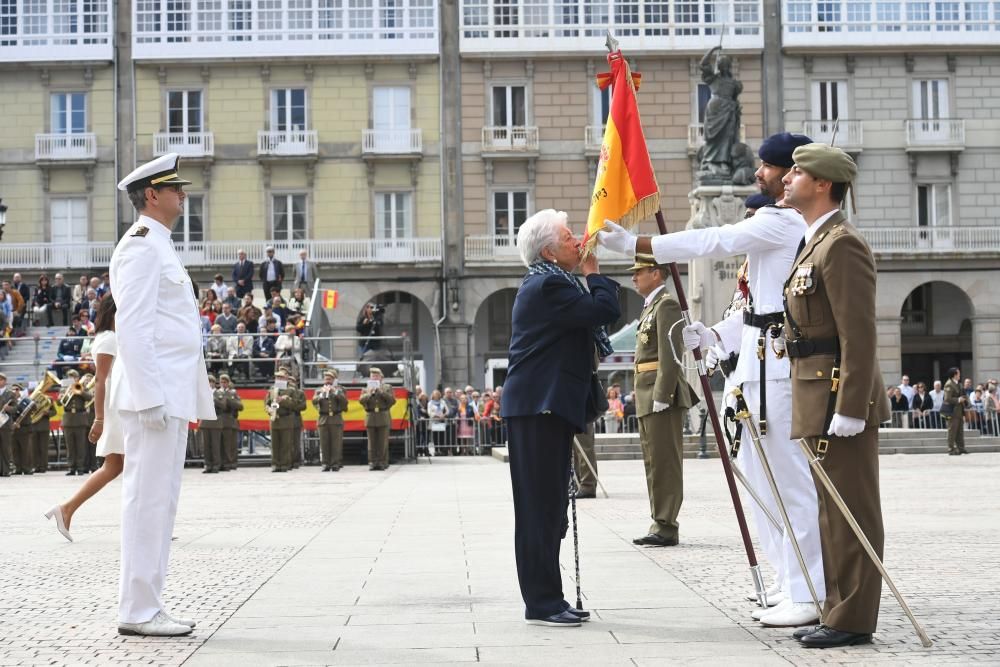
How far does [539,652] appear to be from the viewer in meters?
5.91

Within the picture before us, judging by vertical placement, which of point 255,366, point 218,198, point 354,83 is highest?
point 354,83

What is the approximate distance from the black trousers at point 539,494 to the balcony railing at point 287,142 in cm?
3614

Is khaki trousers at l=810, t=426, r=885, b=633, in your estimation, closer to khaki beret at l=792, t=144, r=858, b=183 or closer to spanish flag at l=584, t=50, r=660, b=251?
khaki beret at l=792, t=144, r=858, b=183

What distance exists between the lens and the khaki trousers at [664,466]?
33.2 feet

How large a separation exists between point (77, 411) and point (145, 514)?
1955cm

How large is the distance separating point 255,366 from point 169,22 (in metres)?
18.6

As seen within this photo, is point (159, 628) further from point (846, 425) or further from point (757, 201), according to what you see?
point (757, 201)

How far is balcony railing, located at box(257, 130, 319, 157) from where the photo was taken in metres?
42.2

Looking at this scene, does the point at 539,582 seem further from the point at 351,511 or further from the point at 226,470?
the point at 226,470

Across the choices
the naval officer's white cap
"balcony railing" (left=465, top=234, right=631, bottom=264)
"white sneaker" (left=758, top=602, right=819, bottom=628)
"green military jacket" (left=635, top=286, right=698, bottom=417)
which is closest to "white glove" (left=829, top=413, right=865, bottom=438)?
"white sneaker" (left=758, top=602, right=819, bottom=628)

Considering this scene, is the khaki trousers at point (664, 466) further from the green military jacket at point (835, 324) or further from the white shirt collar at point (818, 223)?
the white shirt collar at point (818, 223)

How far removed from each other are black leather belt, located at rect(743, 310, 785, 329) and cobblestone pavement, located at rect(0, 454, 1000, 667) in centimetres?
146

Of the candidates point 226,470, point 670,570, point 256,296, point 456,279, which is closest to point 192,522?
point 670,570

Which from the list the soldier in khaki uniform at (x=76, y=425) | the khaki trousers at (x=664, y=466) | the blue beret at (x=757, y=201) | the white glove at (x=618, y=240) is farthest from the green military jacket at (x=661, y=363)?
the soldier in khaki uniform at (x=76, y=425)
